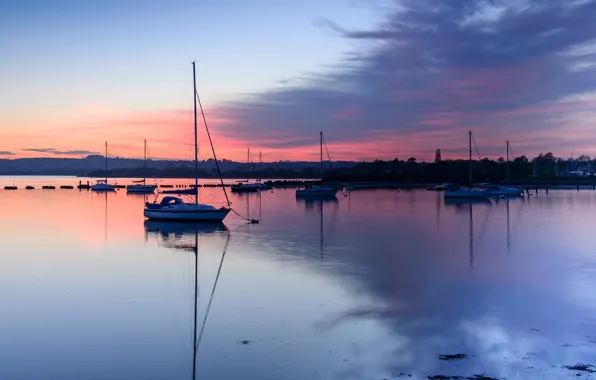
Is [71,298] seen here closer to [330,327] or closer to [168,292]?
[168,292]

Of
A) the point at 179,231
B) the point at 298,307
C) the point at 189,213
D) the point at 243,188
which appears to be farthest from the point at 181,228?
the point at 243,188

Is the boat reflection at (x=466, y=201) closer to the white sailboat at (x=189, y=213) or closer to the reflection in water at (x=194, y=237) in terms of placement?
the white sailboat at (x=189, y=213)

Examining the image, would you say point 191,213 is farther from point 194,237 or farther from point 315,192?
point 315,192

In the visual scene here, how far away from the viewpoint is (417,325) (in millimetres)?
12102

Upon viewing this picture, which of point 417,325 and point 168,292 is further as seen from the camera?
point 168,292

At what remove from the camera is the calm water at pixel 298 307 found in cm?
981

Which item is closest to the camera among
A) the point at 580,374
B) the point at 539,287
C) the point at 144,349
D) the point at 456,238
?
the point at 580,374

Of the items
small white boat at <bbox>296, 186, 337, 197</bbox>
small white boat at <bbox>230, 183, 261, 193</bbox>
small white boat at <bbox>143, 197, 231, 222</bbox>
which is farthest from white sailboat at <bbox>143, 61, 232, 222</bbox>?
small white boat at <bbox>230, 183, 261, 193</bbox>

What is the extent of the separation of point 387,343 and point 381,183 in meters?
122

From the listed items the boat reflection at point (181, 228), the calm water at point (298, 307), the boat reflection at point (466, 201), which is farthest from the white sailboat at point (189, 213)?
the boat reflection at point (466, 201)

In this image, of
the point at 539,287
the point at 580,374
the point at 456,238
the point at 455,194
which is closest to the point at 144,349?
the point at 580,374

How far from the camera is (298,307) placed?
45.2ft

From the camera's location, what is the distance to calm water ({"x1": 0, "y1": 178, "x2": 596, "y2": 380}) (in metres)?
9.81

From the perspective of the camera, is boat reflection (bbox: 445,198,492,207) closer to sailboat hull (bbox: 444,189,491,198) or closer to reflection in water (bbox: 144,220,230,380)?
sailboat hull (bbox: 444,189,491,198)
